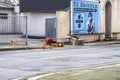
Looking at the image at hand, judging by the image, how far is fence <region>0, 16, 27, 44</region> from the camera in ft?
113

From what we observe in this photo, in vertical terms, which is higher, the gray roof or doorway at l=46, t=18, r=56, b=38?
the gray roof

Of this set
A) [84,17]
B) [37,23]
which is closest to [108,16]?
[84,17]

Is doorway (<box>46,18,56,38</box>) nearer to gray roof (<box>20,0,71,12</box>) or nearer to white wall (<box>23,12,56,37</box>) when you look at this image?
gray roof (<box>20,0,71,12</box>)

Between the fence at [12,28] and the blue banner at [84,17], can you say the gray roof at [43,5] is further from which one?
the fence at [12,28]

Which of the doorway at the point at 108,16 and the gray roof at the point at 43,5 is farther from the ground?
the gray roof at the point at 43,5

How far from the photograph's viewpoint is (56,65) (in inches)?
685

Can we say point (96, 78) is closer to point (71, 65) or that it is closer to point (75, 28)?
point (71, 65)

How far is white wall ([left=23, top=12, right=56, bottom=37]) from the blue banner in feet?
17.3

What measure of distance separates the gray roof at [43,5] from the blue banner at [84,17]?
335 cm

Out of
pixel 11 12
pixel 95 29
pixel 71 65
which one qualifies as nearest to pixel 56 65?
pixel 71 65

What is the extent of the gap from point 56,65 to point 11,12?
35.1m

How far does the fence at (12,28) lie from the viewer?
3441cm

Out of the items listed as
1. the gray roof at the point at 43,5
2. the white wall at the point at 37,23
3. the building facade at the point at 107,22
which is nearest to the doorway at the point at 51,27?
the building facade at the point at 107,22

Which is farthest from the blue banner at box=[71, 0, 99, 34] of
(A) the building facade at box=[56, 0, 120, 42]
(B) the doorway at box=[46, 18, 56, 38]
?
(B) the doorway at box=[46, 18, 56, 38]
